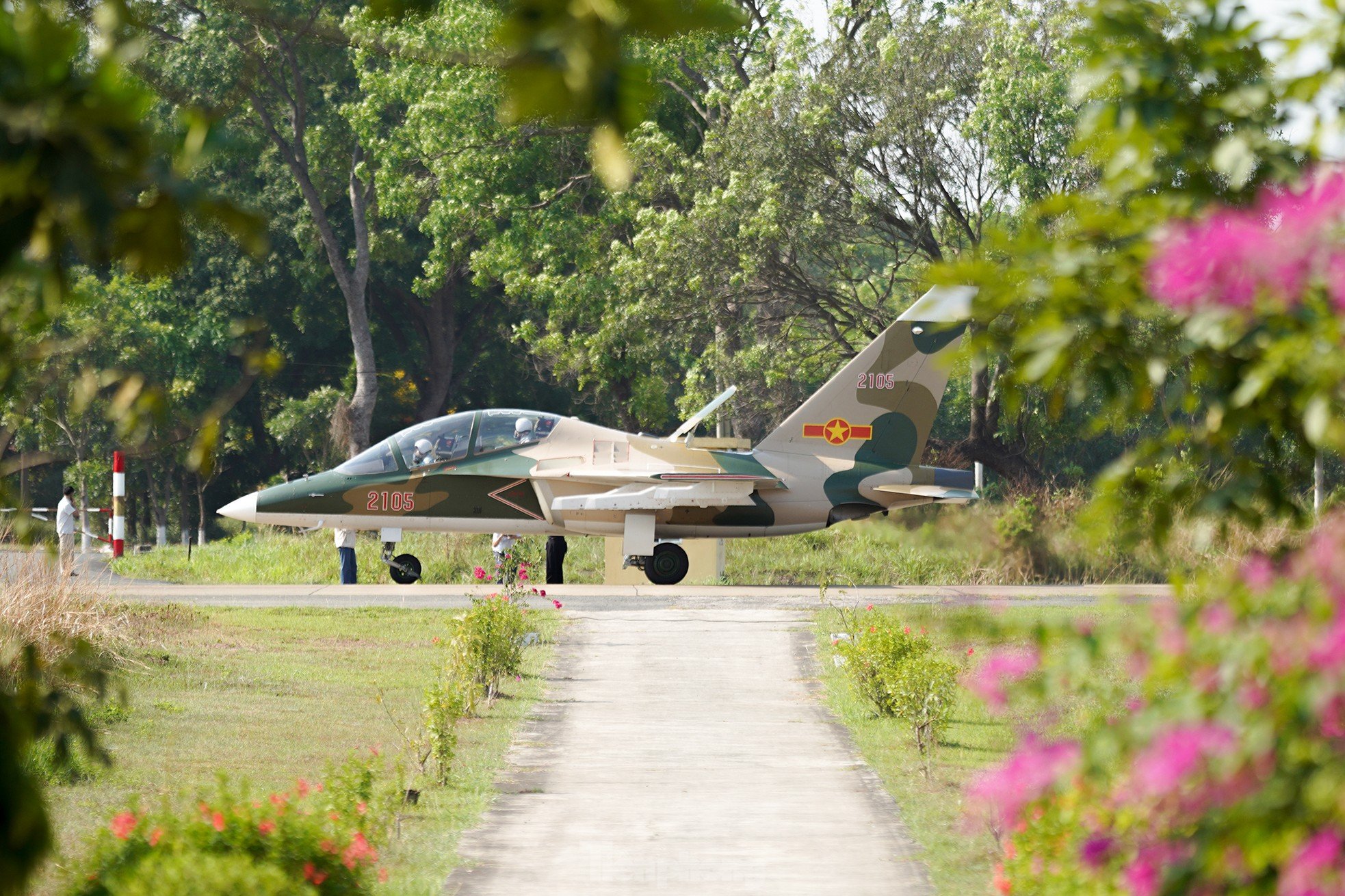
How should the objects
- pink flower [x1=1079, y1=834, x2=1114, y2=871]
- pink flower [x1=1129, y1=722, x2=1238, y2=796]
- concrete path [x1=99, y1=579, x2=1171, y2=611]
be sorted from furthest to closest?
concrete path [x1=99, y1=579, x2=1171, y2=611] → pink flower [x1=1079, y1=834, x2=1114, y2=871] → pink flower [x1=1129, y1=722, x2=1238, y2=796]

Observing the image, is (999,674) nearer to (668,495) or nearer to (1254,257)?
(1254,257)

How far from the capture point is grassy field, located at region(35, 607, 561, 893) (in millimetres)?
7852

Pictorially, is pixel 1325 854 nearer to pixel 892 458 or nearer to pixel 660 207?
pixel 892 458

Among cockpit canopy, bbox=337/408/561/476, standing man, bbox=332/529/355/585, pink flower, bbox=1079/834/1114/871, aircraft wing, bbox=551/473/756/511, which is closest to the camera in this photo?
pink flower, bbox=1079/834/1114/871

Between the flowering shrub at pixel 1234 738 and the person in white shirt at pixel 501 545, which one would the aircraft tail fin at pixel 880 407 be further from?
the flowering shrub at pixel 1234 738

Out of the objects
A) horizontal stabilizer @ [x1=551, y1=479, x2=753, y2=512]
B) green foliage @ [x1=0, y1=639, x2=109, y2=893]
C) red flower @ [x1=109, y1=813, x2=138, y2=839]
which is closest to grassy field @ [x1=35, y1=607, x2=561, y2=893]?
red flower @ [x1=109, y1=813, x2=138, y2=839]

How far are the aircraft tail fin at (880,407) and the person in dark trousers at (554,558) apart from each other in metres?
3.69

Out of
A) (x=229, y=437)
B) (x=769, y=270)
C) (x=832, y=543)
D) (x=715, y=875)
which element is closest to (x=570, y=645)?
(x=715, y=875)

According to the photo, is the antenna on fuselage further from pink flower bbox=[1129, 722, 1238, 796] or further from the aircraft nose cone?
pink flower bbox=[1129, 722, 1238, 796]

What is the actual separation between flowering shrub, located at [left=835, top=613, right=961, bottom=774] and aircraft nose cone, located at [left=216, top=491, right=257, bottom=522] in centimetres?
1292

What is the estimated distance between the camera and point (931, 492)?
2402 cm

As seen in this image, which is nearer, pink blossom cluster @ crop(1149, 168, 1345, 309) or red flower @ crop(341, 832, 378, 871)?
pink blossom cluster @ crop(1149, 168, 1345, 309)

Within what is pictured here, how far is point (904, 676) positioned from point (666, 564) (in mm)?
13717

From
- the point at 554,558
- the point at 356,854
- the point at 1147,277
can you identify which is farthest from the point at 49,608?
the point at 554,558
